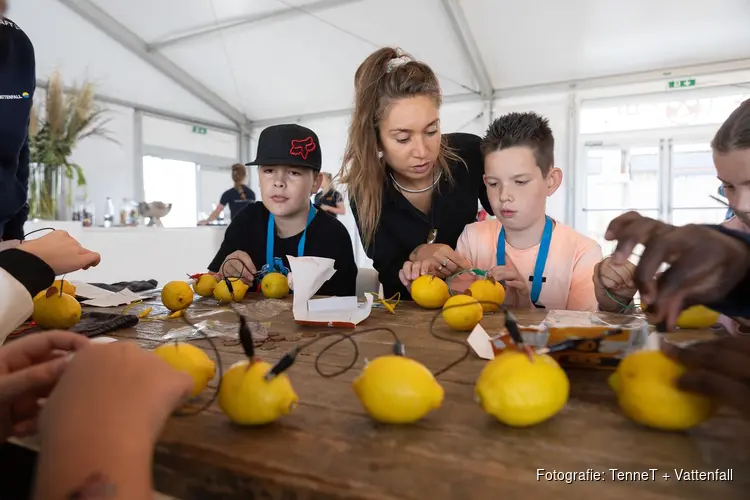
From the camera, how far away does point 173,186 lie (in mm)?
Result: 8797

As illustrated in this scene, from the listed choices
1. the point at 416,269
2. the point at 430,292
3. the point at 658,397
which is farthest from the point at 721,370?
the point at 416,269

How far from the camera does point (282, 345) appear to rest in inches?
39.9

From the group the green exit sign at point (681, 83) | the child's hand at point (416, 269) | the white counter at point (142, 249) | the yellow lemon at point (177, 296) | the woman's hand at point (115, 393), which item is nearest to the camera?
the woman's hand at point (115, 393)

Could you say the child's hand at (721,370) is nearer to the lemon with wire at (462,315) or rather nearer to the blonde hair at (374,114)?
the lemon with wire at (462,315)

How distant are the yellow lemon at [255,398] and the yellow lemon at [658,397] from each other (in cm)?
41

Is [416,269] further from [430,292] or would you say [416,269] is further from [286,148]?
[286,148]

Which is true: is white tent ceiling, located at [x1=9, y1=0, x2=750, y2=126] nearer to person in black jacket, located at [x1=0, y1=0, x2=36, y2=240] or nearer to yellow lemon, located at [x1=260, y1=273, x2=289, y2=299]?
yellow lemon, located at [x1=260, y1=273, x2=289, y2=299]

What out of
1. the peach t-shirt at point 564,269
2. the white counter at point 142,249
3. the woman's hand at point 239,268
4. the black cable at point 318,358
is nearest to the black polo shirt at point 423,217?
the peach t-shirt at point 564,269

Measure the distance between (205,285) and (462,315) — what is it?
105 centimetres

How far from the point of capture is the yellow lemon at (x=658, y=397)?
532mm

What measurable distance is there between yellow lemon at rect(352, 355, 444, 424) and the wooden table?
0.07 feet

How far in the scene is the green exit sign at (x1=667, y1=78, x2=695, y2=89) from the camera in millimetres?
6853

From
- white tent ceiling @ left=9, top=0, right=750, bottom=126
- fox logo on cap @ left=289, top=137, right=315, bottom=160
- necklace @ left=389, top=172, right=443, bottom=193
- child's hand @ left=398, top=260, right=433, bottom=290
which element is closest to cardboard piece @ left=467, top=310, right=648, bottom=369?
child's hand @ left=398, top=260, right=433, bottom=290

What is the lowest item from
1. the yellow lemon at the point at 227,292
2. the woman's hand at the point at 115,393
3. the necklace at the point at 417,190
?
the yellow lemon at the point at 227,292
